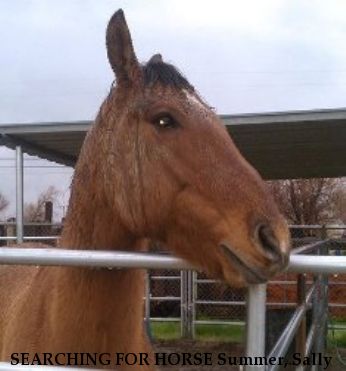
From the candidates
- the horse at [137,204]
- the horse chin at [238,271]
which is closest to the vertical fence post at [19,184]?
the horse at [137,204]

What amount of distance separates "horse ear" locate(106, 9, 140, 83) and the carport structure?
1.01 metres

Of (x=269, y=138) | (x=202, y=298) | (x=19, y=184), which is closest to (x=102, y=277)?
(x=19, y=184)

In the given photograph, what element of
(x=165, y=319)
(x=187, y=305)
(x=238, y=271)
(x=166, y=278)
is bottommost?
(x=165, y=319)

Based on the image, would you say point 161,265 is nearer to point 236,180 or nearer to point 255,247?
point 255,247

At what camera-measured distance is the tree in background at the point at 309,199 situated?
1959 centimetres

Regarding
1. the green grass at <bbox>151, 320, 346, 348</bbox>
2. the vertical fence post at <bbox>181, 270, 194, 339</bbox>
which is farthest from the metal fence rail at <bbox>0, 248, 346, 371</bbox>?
the vertical fence post at <bbox>181, 270, 194, 339</bbox>

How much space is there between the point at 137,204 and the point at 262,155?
778 cm

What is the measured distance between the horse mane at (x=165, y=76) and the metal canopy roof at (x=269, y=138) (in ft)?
14.2

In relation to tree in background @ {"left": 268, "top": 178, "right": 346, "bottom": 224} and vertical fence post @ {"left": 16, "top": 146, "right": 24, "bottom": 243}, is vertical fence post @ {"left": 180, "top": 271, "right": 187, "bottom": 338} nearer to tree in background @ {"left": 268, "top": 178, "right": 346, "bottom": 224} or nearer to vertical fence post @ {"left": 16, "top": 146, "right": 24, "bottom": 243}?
vertical fence post @ {"left": 16, "top": 146, "right": 24, "bottom": 243}

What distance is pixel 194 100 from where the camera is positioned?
2361 mm

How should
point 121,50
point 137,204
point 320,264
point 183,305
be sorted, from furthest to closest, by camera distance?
point 183,305
point 121,50
point 137,204
point 320,264

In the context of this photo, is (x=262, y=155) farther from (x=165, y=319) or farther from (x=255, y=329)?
(x=255, y=329)

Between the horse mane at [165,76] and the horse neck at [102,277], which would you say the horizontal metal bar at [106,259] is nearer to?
the horse neck at [102,277]

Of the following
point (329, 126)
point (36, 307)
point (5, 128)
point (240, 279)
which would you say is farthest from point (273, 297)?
point (240, 279)
